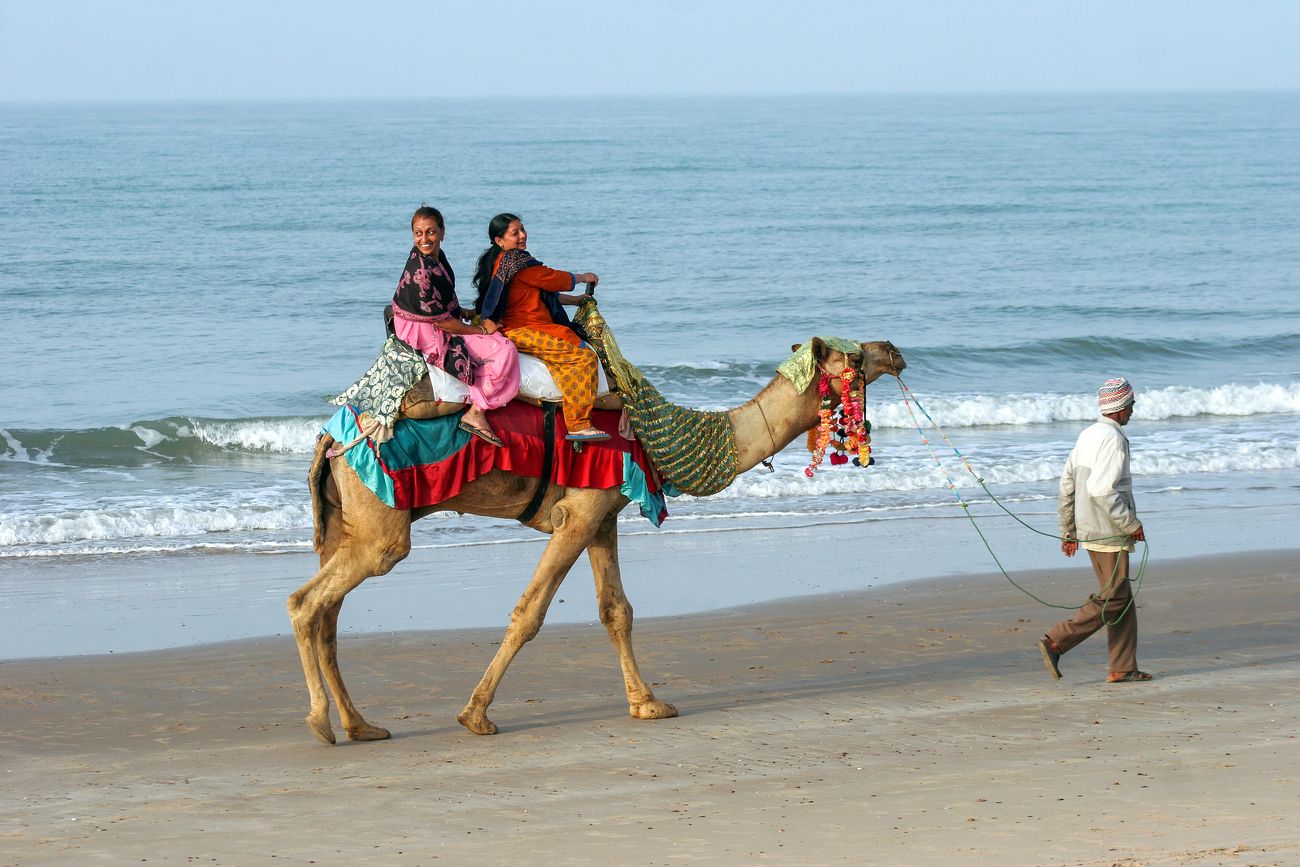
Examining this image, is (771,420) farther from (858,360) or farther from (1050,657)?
(1050,657)

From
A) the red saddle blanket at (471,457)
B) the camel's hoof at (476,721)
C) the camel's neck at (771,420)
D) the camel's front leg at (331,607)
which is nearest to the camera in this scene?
the red saddle blanket at (471,457)

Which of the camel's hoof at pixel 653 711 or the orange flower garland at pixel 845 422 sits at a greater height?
the orange flower garland at pixel 845 422

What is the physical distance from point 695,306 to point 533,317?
78.3 ft

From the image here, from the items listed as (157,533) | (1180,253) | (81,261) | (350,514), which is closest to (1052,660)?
(350,514)

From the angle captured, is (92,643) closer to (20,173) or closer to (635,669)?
(635,669)

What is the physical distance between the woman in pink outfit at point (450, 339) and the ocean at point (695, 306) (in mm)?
5956

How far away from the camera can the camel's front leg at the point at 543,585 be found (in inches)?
302

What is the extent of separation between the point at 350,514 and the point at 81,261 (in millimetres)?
30665

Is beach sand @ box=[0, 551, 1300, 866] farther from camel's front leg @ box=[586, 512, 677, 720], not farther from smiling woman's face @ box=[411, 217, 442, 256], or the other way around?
smiling woman's face @ box=[411, 217, 442, 256]

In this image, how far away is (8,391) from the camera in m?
22.0

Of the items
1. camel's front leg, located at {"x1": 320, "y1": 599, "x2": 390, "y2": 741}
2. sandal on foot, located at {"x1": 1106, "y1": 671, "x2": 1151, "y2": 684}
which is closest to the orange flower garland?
sandal on foot, located at {"x1": 1106, "y1": 671, "x2": 1151, "y2": 684}

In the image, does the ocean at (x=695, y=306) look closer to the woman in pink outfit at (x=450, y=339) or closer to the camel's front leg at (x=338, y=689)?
the camel's front leg at (x=338, y=689)

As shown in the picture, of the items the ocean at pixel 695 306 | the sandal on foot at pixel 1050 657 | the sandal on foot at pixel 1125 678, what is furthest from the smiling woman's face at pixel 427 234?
the ocean at pixel 695 306

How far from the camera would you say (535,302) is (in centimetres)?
772
